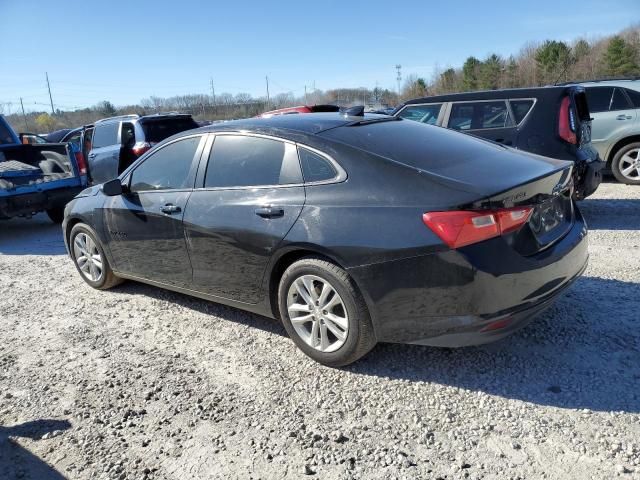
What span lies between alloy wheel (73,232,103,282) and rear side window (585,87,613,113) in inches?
322

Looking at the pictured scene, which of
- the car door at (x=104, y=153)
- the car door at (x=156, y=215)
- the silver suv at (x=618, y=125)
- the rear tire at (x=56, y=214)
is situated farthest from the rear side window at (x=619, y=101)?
the rear tire at (x=56, y=214)

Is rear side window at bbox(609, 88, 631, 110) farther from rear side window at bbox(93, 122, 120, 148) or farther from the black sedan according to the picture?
rear side window at bbox(93, 122, 120, 148)

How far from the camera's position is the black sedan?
2.72 metres

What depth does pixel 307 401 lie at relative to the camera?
2949 millimetres

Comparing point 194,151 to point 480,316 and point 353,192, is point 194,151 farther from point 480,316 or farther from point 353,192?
point 480,316

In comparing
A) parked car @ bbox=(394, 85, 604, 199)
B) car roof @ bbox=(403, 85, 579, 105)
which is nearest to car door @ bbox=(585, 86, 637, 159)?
parked car @ bbox=(394, 85, 604, 199)

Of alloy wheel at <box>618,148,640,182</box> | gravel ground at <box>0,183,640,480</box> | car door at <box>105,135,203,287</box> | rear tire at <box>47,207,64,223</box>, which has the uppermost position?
car door at <box>105,135,203,287</box>

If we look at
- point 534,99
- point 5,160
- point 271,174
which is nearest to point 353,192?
point 271,174

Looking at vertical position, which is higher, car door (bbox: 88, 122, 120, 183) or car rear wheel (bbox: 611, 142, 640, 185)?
car door (bbox: 88, 122, 120, 183)

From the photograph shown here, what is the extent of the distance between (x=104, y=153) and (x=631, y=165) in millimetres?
9697

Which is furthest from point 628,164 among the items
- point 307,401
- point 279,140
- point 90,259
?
point 90,259

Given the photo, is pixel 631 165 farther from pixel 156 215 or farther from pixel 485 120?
pixel 156 215

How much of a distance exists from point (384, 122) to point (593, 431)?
8.12 ft

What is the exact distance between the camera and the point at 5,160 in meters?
8.96
